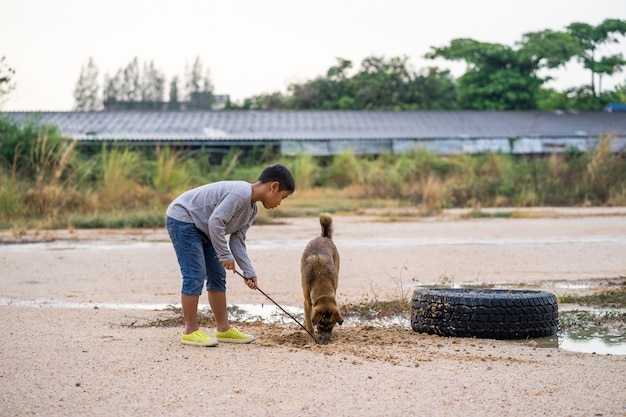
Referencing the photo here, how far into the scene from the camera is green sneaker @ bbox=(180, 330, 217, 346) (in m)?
7.32

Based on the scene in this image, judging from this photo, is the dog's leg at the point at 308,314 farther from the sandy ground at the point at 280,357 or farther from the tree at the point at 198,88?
the tree at the point at 198,88

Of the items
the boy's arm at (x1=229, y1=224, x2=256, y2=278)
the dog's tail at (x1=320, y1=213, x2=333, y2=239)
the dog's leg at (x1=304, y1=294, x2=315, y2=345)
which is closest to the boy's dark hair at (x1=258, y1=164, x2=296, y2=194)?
the boy's arm at (x1=229, y1=224, x2=256, y2=278)

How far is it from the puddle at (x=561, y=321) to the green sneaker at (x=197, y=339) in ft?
4.97

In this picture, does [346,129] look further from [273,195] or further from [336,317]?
[273,195]

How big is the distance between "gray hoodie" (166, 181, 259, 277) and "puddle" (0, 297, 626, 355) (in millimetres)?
1692

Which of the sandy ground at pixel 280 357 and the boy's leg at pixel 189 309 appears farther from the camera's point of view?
the boy's leg at pixel 189 309

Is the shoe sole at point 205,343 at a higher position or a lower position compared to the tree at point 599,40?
lower

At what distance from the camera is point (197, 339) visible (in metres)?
7.34

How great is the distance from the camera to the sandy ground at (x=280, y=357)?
17.9 feet

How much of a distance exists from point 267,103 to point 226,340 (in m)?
49.0

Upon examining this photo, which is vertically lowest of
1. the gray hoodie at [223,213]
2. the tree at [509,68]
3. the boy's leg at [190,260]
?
the boy's leg at [190,260]

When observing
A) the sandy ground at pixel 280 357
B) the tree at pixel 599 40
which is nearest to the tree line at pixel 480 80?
the tree at pixel 599 40

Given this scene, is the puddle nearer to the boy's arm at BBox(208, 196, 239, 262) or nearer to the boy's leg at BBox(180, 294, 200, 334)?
the boy's leg at BBox(180, 294, 200, 334)

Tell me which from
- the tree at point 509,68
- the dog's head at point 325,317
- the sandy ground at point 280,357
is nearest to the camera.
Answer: the sandy ground at point 280,357
